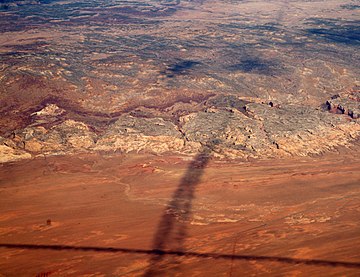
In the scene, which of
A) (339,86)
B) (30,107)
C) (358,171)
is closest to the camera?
(358,171)

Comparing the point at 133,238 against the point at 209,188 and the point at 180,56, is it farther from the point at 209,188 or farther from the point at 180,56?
the point at 180,56

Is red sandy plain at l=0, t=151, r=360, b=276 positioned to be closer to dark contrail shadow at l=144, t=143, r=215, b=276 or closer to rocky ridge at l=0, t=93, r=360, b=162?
dark contrail shadow at l=144, t=143, r=215, b=276

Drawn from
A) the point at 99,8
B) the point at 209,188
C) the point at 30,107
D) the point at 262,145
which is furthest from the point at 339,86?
A: the point at 99,8

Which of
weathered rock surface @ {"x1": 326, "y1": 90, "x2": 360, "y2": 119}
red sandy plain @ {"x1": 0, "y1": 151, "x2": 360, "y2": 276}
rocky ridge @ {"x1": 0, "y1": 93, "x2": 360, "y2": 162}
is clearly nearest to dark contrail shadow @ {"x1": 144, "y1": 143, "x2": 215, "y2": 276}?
red sandy plain @ {"x1": 0, "y1": 151, "x2": 360, "y2": 276}

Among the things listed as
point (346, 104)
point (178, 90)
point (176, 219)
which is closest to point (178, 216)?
point (176, 219)

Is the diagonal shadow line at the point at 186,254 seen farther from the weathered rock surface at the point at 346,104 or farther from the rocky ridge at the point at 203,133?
the weathered rock surface at the point at 346,104

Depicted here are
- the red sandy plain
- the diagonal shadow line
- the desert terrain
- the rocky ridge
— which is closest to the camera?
the diagonal shadow line

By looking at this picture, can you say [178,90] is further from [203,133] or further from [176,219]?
[176,219]

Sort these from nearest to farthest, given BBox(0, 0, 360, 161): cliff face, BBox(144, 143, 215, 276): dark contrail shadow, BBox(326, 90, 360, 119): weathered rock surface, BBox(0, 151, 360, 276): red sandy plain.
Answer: BBox(0, 151, 360, 276): red sandy plain → BBox(144, 143, 215, 276): dark contrail shadow → BBox(0, 0, 360, 161): cliff face → BBox(326, 90, 360, 119): weathered rock surface
